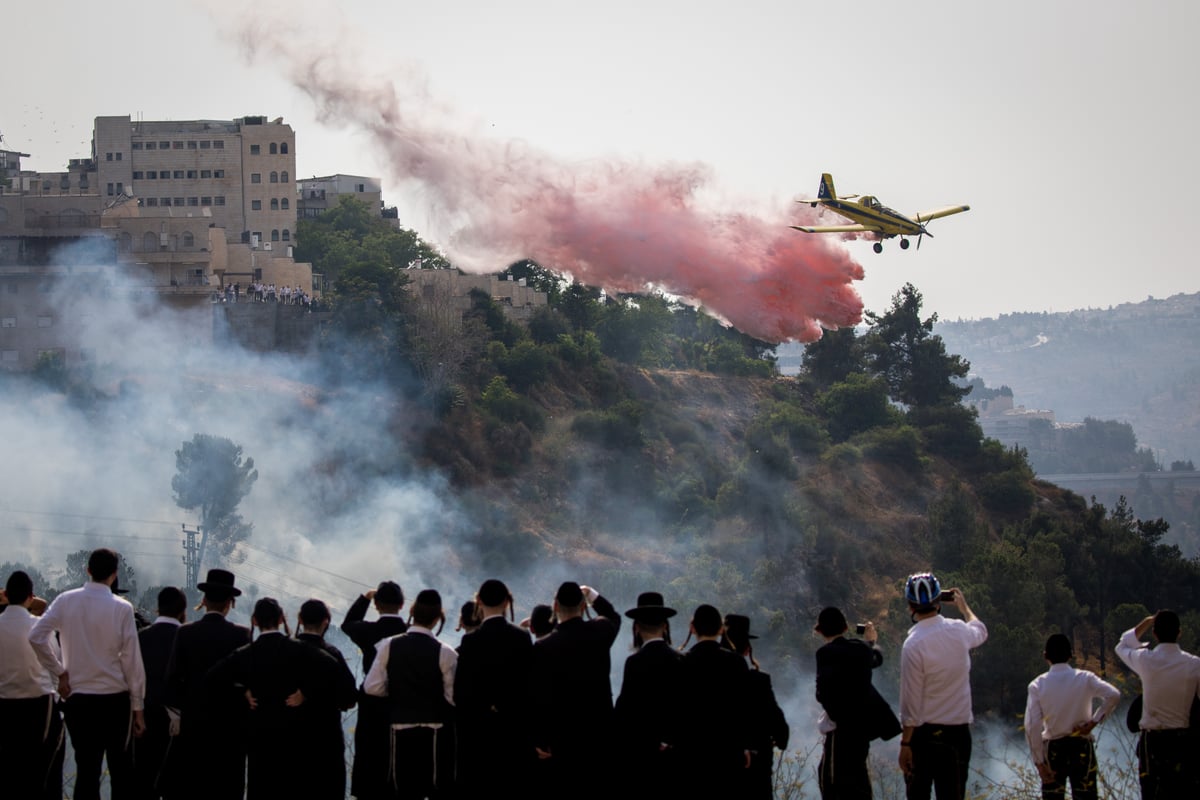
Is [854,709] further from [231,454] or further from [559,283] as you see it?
[559,283]

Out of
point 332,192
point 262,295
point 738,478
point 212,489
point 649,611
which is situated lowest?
point 649,611

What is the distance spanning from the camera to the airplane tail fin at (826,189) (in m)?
50.8

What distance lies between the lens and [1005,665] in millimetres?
53875

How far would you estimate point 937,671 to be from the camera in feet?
41.2

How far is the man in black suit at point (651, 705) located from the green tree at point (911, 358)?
295ft

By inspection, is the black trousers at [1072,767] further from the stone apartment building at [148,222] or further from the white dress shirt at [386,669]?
the stone apartment building at [148,222]

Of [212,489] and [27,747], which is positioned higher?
[212,489]

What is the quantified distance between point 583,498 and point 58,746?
63767 mm

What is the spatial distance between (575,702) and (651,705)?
2.19ft

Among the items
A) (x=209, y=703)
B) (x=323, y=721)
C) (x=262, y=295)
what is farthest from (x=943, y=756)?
(x=262, y=295)

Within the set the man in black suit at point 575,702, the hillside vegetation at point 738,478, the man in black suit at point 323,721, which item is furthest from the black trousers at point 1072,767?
the hillside vegetation at point 738,478

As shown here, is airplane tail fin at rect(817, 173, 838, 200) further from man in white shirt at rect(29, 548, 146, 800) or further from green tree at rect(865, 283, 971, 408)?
green tree at rect(865, 283, 971, 408)

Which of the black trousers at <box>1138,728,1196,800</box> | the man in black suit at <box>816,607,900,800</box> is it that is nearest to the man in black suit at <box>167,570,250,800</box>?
the man in black suit at <box>816,607,900,800</box>

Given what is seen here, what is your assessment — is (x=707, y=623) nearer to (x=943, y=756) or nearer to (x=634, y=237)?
(x=943, y=756)
